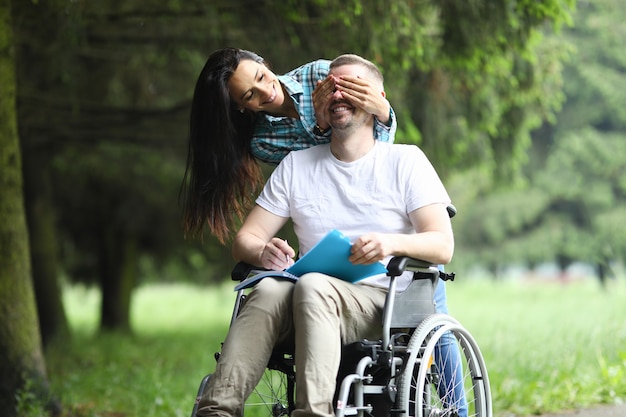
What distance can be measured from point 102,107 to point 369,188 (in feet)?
17.1

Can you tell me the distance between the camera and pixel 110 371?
26.1ft

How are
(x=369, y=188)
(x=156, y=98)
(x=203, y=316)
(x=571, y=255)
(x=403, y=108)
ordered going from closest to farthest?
(x=369, y=188) → (x=403, y=108) → (x=156, y=98) → (x=203, y=316) → (x=571, y=255)

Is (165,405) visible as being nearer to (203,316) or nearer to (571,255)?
(203,316)

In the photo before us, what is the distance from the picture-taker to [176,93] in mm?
10109

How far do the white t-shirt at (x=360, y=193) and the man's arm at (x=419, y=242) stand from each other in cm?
5

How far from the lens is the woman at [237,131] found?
344cm

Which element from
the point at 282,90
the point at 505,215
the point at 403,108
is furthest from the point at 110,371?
the point at 505,215

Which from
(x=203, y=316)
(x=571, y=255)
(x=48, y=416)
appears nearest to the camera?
(x=48, y=416)

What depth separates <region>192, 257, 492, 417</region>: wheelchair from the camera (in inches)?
109

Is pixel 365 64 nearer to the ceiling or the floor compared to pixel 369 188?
nearer to the ceiling

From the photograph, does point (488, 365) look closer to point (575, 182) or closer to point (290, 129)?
point (290, 129)

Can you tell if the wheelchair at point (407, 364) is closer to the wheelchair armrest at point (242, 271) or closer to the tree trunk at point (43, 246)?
the wheelchair armrest at point (242, 271)

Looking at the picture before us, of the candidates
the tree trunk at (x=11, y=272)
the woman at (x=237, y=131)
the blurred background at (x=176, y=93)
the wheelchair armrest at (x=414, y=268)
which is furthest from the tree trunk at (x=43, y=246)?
the wheelchair armrest at (x=414, y=268)

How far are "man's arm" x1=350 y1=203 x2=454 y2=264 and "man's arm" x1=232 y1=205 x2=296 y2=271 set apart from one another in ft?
0.97
